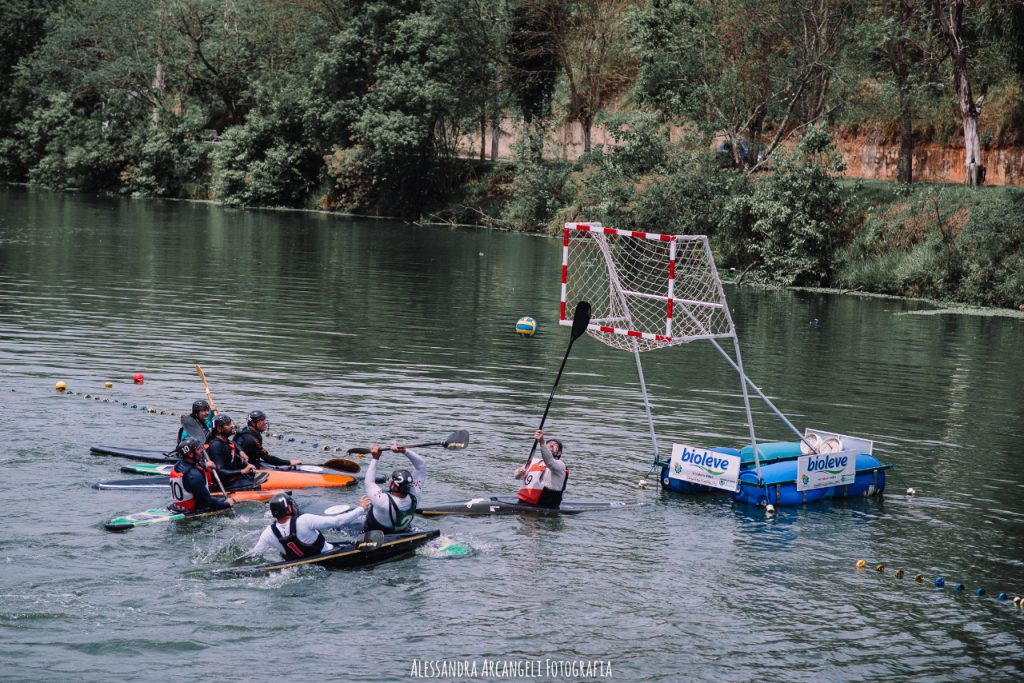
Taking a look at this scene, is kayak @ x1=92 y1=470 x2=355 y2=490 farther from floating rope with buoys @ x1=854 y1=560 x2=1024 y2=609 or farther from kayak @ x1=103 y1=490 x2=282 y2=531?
floating rope with buoys @ x1=854 y1=560 x2=1024 y2=609

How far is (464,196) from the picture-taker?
84.8 metres

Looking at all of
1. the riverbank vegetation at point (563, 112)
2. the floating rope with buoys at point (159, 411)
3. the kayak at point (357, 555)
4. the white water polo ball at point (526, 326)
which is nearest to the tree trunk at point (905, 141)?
the riverbank vegetation at point (563, 112)

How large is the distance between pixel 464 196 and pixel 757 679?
236 feet

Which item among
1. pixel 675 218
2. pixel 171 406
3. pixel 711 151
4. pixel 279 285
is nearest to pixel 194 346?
pixel 171 406

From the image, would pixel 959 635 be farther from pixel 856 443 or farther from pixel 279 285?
pixel 279 285

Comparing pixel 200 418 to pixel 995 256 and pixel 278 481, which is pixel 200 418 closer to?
pixel 278 481

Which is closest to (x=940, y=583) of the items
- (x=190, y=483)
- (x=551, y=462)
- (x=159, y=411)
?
(x=551, y=462)

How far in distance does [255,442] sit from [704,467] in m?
8.51

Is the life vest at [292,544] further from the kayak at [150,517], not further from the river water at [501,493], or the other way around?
the kayak at [150,517]

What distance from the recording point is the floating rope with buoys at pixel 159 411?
80.0 feet

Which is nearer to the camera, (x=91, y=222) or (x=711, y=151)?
(x=711, y=151)

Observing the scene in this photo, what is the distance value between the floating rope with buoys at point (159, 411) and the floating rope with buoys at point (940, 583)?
1035cm

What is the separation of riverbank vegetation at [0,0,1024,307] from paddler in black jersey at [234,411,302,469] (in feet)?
124

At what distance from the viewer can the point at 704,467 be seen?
21953 millimetres
